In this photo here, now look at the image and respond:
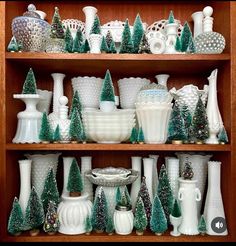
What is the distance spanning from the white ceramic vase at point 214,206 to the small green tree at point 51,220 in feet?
1.81

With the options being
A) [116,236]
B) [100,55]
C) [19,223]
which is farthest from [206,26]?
[19,223]

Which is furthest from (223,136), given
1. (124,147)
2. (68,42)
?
(68,42)

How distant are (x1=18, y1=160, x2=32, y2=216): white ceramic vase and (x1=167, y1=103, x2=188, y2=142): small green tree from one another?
1.80 feet

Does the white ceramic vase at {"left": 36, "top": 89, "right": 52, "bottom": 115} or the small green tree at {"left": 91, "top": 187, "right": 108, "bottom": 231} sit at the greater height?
the white ceramic vase at {"left": 36, "top": 89, "right": 52, "bottom": 115}

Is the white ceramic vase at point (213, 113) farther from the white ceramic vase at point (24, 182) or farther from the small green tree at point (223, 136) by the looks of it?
the white ceramic vase at point (24, 182)

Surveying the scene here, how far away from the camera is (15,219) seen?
889mm

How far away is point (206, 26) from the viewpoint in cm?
100

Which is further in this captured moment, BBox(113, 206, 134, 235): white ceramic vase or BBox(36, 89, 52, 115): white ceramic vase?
BBox(36, 89, 52, 115): white ceramic vase

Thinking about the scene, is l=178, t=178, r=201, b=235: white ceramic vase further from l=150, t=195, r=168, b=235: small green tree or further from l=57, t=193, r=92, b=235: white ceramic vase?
l=57, t=193, r=92, b=235: white ceramic vase

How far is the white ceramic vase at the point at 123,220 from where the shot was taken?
2.97 feet

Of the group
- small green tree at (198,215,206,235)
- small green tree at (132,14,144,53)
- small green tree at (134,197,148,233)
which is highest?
small green tree at (132,14,144,53)

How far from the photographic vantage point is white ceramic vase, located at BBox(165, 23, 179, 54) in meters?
0.97

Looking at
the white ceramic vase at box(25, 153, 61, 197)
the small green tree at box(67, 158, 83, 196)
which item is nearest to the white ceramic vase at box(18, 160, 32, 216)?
the white ceramic vase at box(25, 153, 61, 197)
